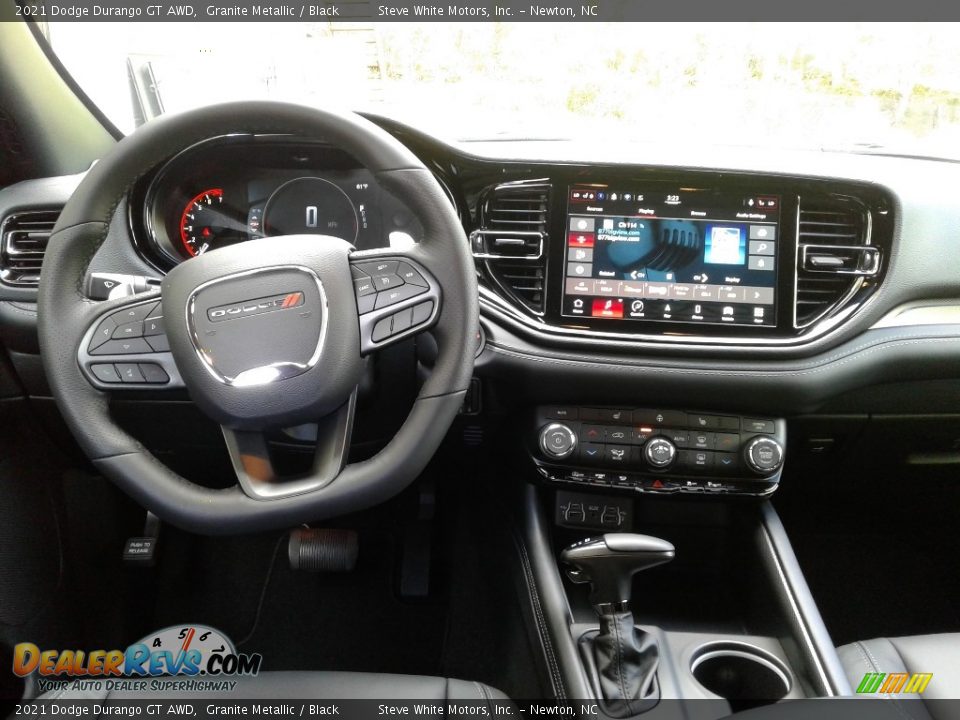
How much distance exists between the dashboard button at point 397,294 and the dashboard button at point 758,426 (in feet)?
2.80

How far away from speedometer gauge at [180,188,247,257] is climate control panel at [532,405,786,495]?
2.52 ft

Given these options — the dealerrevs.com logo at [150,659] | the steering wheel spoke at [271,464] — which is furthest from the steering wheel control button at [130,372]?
the dealerrevs.com logo at [150,659]

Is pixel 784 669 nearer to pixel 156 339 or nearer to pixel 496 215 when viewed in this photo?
pixel 496 215

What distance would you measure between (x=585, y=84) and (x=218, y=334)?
0.90 meters

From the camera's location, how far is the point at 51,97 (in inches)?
62.7

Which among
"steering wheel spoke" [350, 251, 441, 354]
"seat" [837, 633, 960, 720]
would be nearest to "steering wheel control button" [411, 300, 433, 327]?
"steering wheel spoke" [350, 251, 441, 354]

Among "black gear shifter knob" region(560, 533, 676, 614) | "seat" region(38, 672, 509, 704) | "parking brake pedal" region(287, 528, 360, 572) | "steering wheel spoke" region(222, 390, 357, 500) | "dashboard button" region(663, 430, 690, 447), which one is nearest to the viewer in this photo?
"steering wheel spoke" region(222, 390, 357, 500)

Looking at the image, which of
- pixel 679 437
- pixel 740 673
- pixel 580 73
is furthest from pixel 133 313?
pixel 740 673

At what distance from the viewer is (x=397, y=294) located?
110 centimetres

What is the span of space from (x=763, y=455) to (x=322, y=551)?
115cm

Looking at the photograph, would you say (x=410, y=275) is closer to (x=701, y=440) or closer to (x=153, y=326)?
(x=153, y=326)

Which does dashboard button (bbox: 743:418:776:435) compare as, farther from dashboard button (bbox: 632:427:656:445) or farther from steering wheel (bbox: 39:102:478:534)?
steering wheel (bbox: 39:102:478:534)

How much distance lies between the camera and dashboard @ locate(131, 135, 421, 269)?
1529mm

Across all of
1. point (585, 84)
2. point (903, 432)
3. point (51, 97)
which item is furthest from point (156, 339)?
point (903, 432)
